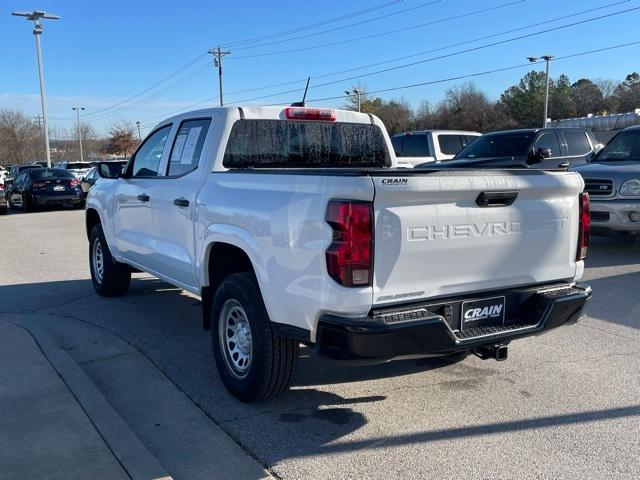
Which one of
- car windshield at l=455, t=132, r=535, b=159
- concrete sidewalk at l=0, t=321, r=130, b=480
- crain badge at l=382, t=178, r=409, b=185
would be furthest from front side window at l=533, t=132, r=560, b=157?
concrete sidewalk at l=0, t=321, r=130, b=480

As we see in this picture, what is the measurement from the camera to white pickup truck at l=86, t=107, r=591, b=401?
332 cm

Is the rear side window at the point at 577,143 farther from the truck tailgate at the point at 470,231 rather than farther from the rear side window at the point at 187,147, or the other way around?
the rear side window at the point at 187,147

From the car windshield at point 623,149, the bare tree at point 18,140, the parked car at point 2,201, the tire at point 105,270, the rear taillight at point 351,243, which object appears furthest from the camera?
the bare tree at point 18,140

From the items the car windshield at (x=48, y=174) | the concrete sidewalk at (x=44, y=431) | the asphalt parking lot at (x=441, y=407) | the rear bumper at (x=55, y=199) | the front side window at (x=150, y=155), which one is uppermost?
the front side window at (x=150, y=155)

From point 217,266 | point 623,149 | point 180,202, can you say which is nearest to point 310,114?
point 180,202

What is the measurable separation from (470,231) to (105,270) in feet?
16.7

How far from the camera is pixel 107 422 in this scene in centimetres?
383

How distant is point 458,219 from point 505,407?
1471 mm

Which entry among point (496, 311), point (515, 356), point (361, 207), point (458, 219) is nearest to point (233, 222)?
point (361, 207)

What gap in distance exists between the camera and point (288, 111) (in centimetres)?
525

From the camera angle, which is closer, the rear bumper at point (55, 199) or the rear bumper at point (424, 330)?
the rear bumper at point (424, 330)

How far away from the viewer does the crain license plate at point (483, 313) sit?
12.1ft

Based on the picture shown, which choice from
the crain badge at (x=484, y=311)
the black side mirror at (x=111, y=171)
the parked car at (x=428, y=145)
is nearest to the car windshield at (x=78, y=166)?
the parked car at (x=428, y=145)

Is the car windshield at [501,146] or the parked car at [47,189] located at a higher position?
the car windshield at [501,146]
